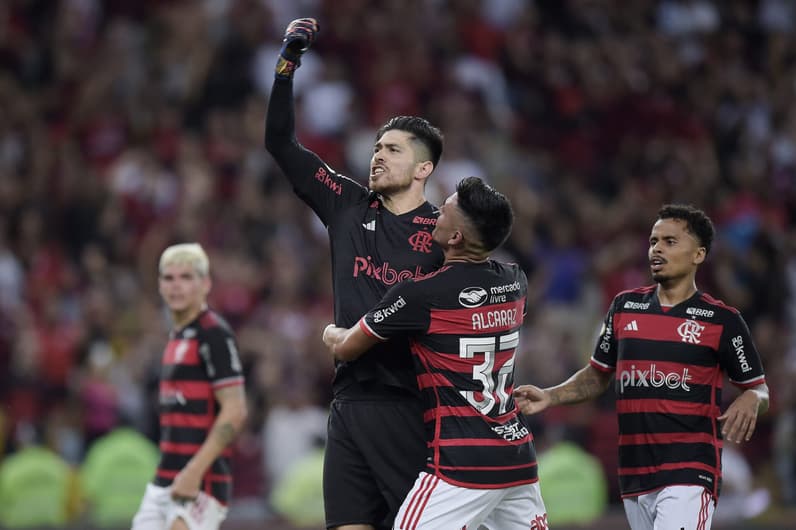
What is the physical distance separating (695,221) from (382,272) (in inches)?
67.1

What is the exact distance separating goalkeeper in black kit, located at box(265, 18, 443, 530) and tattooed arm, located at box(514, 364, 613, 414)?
1.97 feet

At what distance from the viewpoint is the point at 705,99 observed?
16297 millimetres

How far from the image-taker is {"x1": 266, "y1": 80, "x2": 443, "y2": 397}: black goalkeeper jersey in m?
6.02

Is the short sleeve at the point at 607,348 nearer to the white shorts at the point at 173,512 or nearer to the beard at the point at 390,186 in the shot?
the beard at the point at 390,186

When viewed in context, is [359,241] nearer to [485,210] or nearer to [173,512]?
[485,210]

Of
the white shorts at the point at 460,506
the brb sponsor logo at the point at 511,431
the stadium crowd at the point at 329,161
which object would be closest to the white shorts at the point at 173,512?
the white shorts at the point at 460,506

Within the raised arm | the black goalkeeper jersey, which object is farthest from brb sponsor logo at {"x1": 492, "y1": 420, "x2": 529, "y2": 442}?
the raised arm

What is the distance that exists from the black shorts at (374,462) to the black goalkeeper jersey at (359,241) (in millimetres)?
129

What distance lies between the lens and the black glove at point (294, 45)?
20.1ft

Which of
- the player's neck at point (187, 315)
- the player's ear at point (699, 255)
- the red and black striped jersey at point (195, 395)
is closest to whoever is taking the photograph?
the player's ear at point (699, 255)

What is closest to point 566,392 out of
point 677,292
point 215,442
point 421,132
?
point 677,292

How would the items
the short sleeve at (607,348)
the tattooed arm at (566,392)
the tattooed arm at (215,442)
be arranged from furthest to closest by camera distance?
the tattooed arm at (215,442) < the short sleeve at (607,348) < the tattooed arm at (566,392)

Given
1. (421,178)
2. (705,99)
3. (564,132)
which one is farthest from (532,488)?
(705,99)

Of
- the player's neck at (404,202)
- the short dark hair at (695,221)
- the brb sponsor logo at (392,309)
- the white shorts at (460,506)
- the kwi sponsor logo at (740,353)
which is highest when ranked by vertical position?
the player's neck at (404,202)
